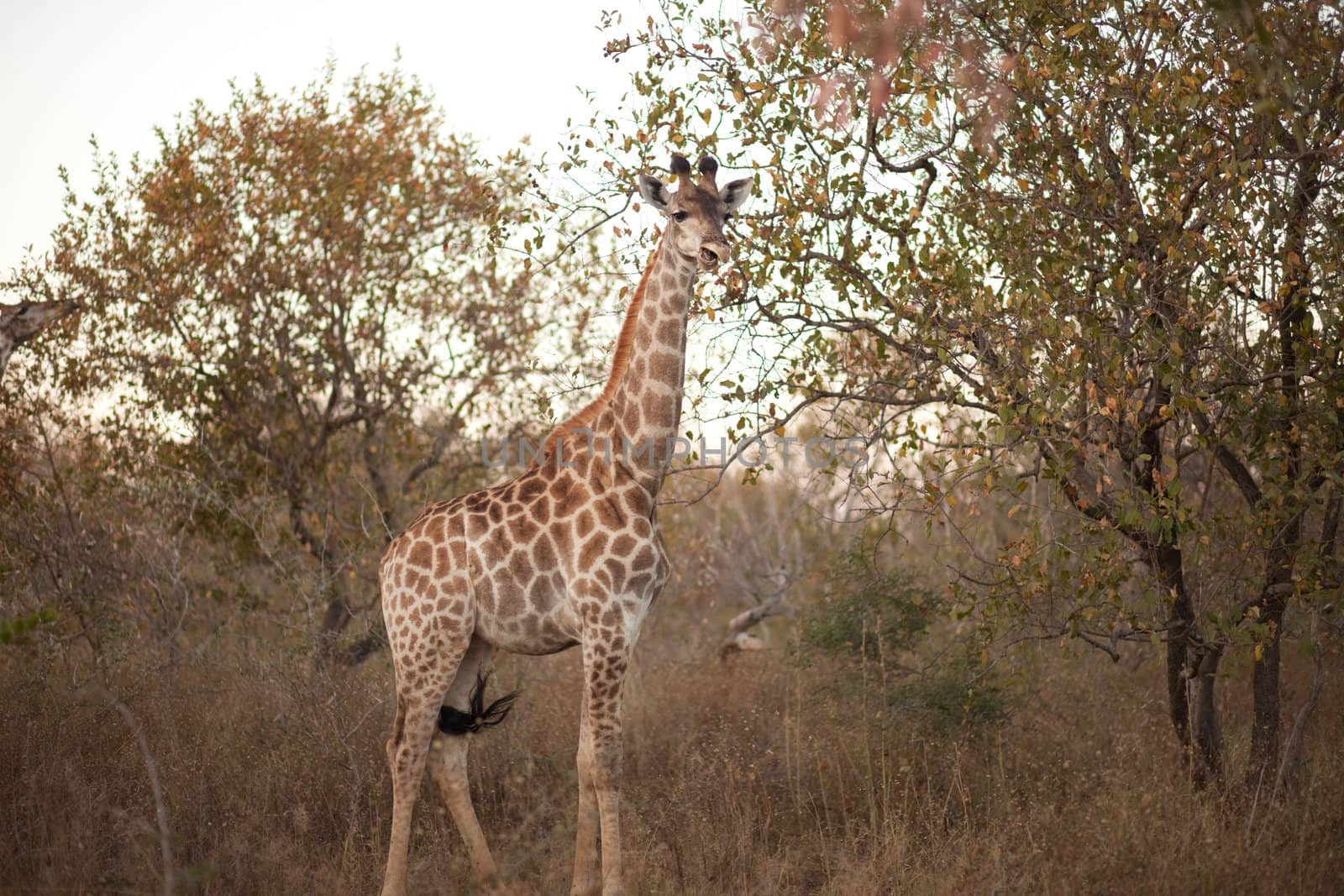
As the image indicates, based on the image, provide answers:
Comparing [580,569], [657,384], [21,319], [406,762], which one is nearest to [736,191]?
[657,384]

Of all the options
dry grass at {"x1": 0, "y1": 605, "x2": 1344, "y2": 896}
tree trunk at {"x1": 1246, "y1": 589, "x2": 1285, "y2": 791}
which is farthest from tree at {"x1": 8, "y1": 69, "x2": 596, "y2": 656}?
tree trunk at {"x1": 1246, "y1": 589, "x2": 1285, "y2": 791}

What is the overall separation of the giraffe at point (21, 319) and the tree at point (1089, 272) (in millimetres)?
4054

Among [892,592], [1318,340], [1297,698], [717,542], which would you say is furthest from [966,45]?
[717,542]

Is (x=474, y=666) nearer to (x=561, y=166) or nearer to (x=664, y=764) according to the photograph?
(x=664, y=764)

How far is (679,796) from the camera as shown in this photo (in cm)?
734

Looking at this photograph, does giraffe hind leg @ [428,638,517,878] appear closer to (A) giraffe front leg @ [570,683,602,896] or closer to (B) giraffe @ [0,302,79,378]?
(A) giraffe front leg @ [570,683,602,896]

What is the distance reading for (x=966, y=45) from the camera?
6.41 metres

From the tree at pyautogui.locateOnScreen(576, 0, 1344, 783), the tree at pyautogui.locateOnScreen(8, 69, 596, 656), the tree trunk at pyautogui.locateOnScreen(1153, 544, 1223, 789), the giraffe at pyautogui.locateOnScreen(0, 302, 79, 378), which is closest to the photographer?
the tree at pyautogui.locateOnScreen(576, 0, 1344, 783)

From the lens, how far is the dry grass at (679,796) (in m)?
6.04

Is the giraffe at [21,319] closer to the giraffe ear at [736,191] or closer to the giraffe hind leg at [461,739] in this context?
the giraffe hind leg at [461,739]

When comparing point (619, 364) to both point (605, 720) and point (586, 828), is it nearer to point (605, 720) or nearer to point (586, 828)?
point (605, 720)

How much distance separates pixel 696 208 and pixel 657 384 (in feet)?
3.20

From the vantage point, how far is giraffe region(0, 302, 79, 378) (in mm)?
7469

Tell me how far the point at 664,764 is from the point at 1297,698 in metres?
5.13
